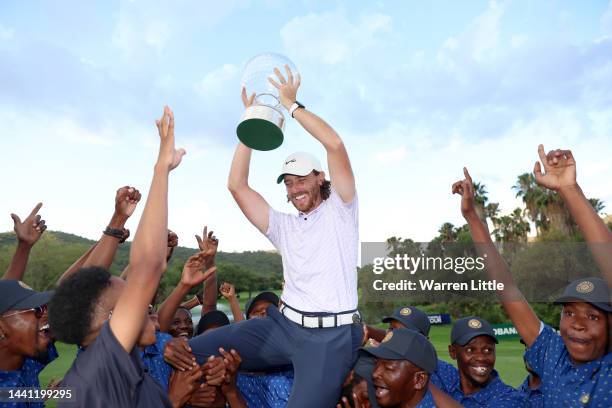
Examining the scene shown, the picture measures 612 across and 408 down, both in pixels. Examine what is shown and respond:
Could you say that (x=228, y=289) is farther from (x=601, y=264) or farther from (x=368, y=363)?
(x=601, y=264)

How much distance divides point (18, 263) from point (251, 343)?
7.80ft

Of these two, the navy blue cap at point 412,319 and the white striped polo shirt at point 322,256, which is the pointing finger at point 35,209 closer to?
the white striped polo shirt at point 322,256

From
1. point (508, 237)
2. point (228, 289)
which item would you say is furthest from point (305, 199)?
point (508, 237)

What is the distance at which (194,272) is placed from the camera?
200 inches

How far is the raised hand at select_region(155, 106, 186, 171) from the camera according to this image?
2.76m

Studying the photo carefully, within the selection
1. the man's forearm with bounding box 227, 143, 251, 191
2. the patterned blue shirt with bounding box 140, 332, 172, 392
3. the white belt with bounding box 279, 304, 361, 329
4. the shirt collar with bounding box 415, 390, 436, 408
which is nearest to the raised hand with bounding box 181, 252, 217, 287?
the patterned blue shirt with bounding box 140, 332, 172, 392

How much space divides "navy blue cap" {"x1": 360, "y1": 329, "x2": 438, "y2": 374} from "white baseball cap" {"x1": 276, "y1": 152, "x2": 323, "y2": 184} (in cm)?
137

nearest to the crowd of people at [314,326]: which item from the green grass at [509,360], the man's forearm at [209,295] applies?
the man's forearm at [209,295]

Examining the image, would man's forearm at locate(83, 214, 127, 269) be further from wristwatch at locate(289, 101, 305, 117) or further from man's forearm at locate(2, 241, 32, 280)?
wristwatch at locate(289, 101, 305, 117)

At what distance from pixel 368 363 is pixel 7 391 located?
2.53 meters

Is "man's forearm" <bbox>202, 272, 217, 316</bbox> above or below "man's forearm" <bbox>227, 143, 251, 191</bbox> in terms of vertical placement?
A: below

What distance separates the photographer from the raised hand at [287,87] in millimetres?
4071

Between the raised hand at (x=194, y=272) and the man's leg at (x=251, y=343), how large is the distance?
866mm

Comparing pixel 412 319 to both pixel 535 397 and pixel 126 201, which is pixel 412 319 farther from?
pixel 126 201
